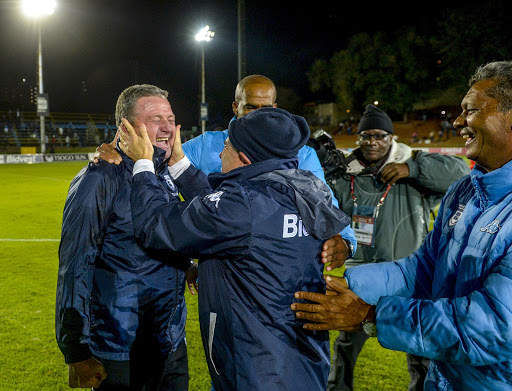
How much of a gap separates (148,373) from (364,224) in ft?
6.95

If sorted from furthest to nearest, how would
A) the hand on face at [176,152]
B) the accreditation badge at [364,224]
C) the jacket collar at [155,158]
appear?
the accreditation badge at [364,224]
the hand on face at [176,152]
the jacket collar at [155,158]

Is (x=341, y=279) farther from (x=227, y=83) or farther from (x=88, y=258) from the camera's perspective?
(x=227, y=83)

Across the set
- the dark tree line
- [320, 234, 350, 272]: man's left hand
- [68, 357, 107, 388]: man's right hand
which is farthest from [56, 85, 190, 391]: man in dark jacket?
the dark tree line

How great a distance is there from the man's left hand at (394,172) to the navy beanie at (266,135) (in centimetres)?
181

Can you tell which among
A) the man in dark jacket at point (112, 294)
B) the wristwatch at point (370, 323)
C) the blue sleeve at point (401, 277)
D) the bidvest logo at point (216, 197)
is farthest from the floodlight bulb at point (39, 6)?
the wristwatch at point (370, 323)

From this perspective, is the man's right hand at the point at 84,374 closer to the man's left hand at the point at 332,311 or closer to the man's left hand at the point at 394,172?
the man's left hand at the point at 332,311

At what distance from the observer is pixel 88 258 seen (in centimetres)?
216

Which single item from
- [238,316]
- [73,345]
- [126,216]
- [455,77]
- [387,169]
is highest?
[455,77]

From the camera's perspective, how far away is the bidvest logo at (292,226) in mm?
1782

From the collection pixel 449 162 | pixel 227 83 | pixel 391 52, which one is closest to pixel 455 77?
pixel 391 52

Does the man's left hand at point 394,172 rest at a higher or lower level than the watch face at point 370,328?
higher

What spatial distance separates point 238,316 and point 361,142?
2.44 meters

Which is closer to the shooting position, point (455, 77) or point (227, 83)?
point (455, 77)

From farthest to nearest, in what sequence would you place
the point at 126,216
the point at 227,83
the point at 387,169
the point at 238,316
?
the point at 227,83 → the point at 387,169 → the point at 126,216 → the point at 238,316
